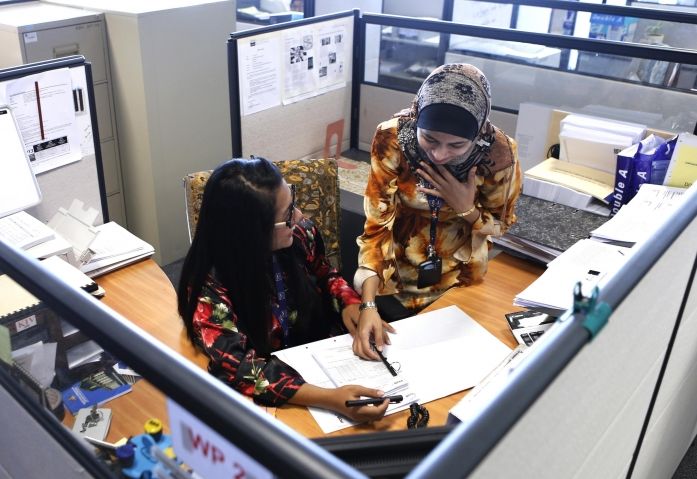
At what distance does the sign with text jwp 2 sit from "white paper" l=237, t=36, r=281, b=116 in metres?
1.58

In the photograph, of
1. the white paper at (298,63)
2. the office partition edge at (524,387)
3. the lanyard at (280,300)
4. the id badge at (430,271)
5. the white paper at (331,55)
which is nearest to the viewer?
the office partition edge at (524,387)

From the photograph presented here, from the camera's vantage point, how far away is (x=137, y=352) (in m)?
0.63

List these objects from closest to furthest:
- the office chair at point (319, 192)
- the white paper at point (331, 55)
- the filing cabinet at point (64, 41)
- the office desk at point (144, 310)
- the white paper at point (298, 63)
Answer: the office desk at point (144, 310), the office chair at point (319, 192), the white paper at point (298, 63), the white paper at point (331, 55), the filing cabinet at point (64, 41)

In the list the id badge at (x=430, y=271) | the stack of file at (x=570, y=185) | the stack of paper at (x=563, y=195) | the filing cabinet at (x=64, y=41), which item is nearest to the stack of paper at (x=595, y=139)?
the stack of file at (x=570, y=185)

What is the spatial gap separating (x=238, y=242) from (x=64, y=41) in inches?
67.5

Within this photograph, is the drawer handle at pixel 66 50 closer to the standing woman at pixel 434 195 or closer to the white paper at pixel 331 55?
the white paper at pixel 331 55

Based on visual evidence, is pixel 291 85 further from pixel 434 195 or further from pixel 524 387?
pixel 524 387

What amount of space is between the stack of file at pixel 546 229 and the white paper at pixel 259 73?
85cm

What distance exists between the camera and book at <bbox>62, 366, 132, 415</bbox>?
908 millimetres

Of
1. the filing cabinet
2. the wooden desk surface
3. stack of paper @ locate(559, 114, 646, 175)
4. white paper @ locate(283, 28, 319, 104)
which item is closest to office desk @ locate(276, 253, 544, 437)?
the wooden desk surface

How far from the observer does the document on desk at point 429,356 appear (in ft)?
4.51

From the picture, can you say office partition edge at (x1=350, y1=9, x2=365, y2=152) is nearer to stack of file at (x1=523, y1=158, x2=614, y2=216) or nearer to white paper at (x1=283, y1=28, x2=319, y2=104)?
white paper at (x1=283, y1=28, x2=319, y2=104)

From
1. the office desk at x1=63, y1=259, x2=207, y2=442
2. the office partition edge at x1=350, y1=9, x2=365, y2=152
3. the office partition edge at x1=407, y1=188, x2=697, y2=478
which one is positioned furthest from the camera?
the office partition edge at x1=350, y1=9, x2=365, y2=152

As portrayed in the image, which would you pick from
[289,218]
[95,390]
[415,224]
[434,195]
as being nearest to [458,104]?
[434,195]
